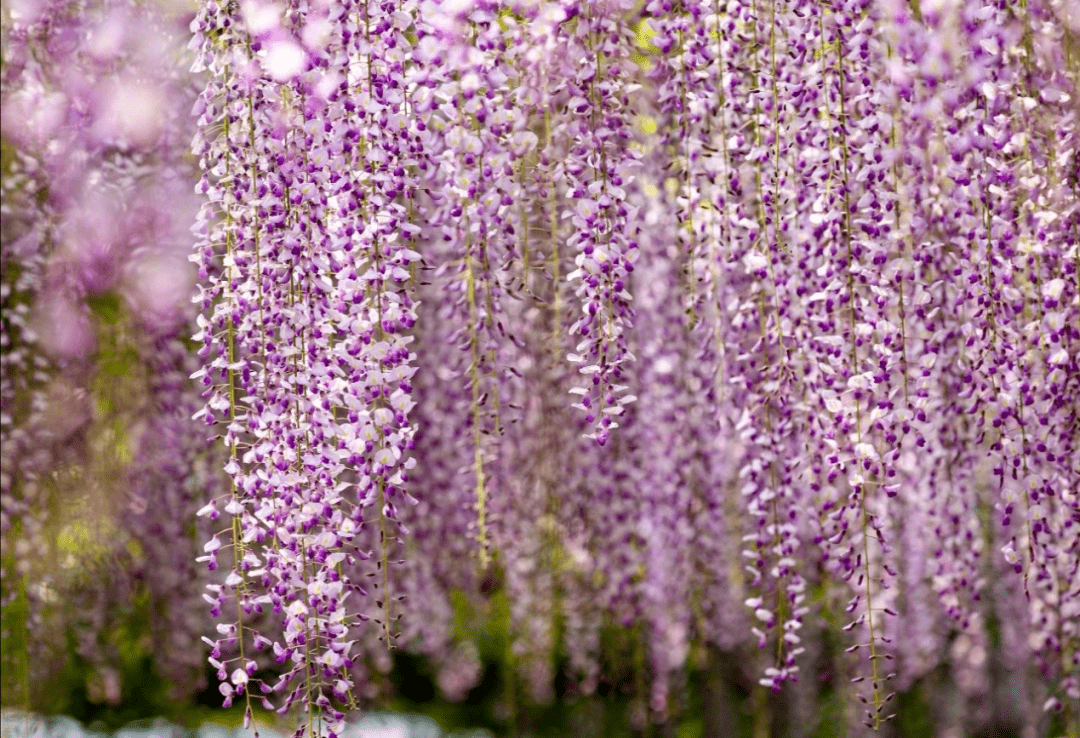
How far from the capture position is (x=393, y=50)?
2.22 metres

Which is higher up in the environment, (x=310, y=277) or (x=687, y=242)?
(x=687, y=242)

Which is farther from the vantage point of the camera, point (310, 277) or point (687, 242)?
point (687, 242)

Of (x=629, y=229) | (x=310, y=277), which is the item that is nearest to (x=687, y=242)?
(x=629, y=229)

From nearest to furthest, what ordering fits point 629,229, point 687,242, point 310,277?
point 310,277
point 629,229
point 687,242

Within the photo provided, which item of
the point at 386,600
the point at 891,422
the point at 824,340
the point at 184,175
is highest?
the point at 184,175

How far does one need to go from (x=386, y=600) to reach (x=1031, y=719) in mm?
4651

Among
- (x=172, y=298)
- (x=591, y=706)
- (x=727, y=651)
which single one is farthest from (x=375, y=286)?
(x=727, y=651)

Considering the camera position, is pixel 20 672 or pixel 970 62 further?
pixel 20 672

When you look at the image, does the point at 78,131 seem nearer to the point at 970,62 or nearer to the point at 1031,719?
the point at 970,62

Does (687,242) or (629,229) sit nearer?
(629,229)

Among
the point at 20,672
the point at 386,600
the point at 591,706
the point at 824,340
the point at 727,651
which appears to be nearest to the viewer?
the point at 386,600

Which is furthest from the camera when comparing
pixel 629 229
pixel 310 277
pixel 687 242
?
pixel 687 242

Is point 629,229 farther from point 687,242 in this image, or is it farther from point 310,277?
point 310,277

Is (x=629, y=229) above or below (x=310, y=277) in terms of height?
above
